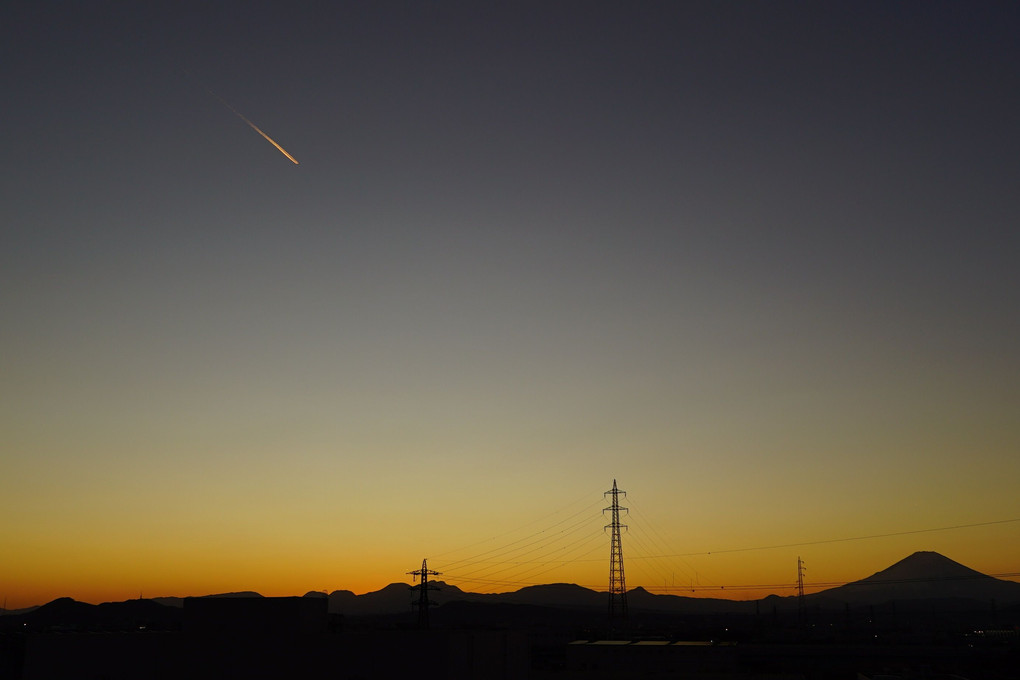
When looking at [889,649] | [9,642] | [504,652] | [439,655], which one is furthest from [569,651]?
[889,649]

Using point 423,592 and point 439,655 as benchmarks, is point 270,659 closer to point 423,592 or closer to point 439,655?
point 439,655

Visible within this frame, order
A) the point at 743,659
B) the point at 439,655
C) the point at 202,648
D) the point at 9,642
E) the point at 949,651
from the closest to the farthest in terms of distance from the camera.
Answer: the point at 439,655, the point at 202,648, the point at 9,642, the point at 743,659, the point at 949,651

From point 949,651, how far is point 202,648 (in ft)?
395

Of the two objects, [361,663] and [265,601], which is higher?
[265,601]

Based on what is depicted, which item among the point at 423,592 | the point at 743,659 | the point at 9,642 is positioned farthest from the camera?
the point at 743,659

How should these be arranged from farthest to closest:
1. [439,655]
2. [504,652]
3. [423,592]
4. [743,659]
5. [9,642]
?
[743,659] → [9,642] → [423,592] → [504,652] → [439,655]

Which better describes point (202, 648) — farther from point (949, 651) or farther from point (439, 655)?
point (949, 651)

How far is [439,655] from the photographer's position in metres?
45.9

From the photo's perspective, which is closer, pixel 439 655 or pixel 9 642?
pixel 439 655

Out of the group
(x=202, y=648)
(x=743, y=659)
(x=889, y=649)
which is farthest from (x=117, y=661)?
(x=889, y=649)

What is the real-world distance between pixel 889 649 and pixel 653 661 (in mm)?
64907

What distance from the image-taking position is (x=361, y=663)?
153ft

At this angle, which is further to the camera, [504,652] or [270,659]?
[504,652]

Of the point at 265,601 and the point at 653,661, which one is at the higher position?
the point at 265,601
